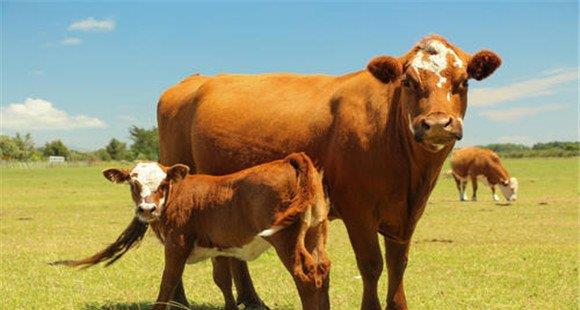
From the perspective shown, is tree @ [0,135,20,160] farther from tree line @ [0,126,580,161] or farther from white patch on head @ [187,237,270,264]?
white patch on head @ [187,237,270,264]

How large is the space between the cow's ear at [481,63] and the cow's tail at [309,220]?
1719 millimetres

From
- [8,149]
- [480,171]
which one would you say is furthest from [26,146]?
[480,171]

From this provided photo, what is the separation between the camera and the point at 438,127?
5480 millimetres

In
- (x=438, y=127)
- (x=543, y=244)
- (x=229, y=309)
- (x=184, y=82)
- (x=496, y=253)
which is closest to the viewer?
(x=438, y=127)

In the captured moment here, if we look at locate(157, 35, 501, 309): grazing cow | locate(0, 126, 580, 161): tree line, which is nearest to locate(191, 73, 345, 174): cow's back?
locate(157, 35, 501, 309): grazing cow

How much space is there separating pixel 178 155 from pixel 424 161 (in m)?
3.48

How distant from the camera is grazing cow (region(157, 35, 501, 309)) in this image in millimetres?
5922

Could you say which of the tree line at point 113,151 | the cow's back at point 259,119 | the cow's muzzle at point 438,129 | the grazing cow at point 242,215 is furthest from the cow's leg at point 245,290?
the tree line at point 113,151

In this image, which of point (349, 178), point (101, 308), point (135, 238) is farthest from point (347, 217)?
point (101, 308)

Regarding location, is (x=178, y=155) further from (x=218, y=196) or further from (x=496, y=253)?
(x=496, y=253)

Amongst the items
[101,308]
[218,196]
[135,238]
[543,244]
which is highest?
[218,196]

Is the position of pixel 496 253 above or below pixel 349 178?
below

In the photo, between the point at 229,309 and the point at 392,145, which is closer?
the point at 392,145

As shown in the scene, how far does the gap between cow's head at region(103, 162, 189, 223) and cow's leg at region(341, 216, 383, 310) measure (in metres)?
1.75
